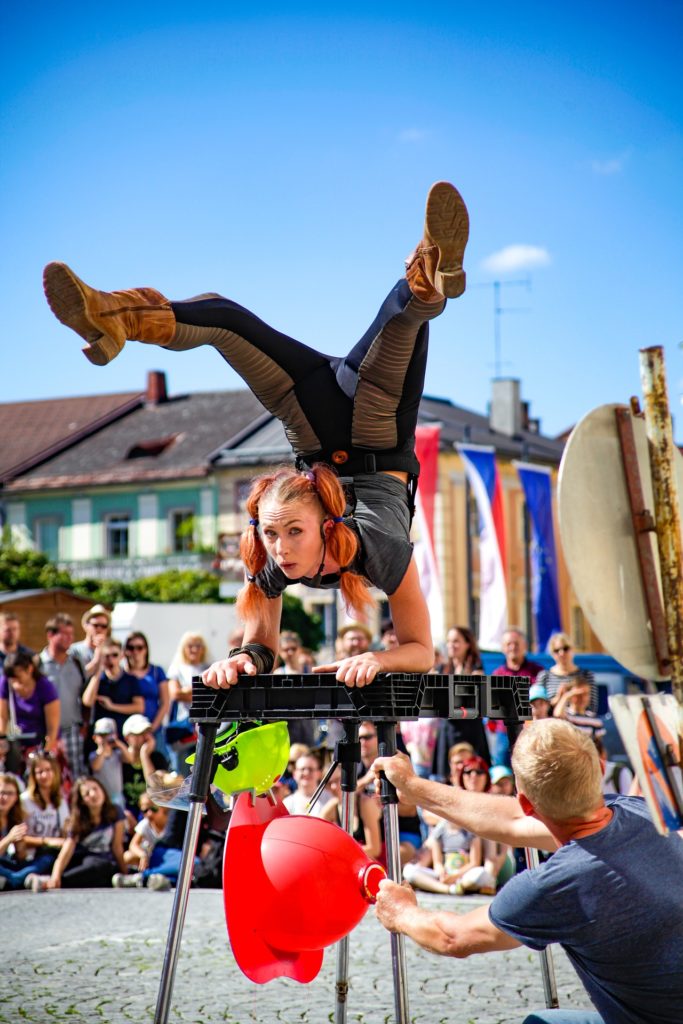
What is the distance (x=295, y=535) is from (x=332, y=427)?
58 cm

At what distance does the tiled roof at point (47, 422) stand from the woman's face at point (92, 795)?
4943cm

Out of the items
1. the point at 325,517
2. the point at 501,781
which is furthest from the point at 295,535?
the point at 501,781

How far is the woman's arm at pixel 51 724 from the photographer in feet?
32.9

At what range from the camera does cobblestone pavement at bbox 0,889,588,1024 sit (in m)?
5.23

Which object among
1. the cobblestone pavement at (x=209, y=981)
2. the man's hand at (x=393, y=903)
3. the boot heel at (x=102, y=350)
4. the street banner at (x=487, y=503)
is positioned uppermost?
the street banner at (x=487, y=503)

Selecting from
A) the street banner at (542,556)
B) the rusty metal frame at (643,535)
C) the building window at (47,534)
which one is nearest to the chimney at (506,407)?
the building window at (47,534)

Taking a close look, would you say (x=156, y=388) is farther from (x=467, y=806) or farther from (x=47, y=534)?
(x=467, y=806)

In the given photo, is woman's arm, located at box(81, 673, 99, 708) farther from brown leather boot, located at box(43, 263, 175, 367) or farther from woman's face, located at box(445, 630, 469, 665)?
brown leather boot, located at box(43, 263, 175, 367)

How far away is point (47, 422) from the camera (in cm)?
6412

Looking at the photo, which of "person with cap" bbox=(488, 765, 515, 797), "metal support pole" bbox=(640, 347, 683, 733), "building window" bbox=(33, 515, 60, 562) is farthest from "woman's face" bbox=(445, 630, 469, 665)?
"building window" bbox=(33, 515, 60, 562)

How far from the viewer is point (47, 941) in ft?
23.0

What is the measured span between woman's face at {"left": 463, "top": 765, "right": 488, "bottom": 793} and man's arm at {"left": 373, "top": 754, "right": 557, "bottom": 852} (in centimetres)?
523

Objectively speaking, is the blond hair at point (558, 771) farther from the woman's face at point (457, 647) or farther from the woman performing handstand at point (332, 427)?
the woman's face at point (457, 647)

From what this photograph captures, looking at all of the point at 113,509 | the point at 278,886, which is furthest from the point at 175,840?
the point at 113,509
